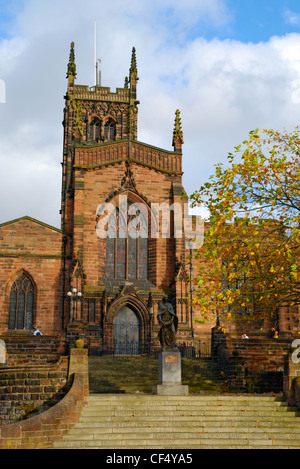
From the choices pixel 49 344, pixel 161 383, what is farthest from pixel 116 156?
pixel 161 383

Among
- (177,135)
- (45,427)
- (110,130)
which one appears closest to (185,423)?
(45,427)

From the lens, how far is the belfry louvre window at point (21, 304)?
31594mm

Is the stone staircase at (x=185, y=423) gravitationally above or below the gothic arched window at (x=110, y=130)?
below

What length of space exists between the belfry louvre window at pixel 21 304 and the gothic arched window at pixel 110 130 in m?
23.2

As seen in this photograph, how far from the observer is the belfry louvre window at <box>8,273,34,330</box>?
104ft

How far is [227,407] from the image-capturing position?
56.2 feet

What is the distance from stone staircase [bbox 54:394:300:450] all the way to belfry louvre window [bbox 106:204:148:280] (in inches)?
615

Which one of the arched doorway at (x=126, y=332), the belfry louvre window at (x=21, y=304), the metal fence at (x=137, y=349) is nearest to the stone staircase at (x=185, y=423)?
the metal fence at (x=137, y=349)

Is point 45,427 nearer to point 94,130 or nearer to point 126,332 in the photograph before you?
point 126,332

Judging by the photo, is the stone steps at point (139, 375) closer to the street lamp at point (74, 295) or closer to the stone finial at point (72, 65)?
the street lamp at point (74, 295)

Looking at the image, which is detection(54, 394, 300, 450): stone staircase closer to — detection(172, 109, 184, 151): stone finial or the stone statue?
the stone statue

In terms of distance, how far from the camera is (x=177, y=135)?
35.2 meters

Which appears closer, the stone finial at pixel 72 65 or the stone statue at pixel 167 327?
the stone statue at pixel 167 327

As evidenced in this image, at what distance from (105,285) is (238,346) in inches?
357
